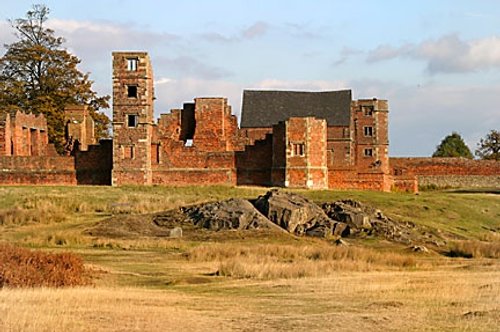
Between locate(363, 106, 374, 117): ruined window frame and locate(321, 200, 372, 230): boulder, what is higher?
locate(363, 106, 374, 117): ruined window frame

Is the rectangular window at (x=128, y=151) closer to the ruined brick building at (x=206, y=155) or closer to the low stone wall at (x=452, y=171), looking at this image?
the ruined brick building at (x=206, y=155)

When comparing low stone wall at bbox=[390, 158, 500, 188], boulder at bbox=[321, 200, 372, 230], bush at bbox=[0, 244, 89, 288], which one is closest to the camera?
bush at bbox=[0, 244, 89, 288]

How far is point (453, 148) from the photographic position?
128m

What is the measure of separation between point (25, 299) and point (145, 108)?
153 ft

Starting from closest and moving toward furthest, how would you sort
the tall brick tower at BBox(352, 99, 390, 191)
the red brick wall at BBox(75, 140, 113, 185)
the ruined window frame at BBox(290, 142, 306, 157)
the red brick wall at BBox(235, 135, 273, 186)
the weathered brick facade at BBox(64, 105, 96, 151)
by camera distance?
the ruined window frame at BBox(290, 142, 306, 157) → the red brick wall at BBox(235, 135, 273, 186) → the red brick wall at BBox(75, 140, 113, 185) → the weathered brick facade at BBox(64, 105, 96, 151) → the tall brick tower at BBox(352, 99, 390, 191)

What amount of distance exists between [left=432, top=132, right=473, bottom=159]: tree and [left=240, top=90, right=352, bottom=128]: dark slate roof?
4673 centimetres

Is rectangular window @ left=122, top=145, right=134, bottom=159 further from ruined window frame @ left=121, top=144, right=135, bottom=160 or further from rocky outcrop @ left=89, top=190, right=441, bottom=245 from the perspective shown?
rocky outcrop @ left=89, top=190, right=441, bottom=245

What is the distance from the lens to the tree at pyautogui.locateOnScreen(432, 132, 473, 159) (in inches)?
4975

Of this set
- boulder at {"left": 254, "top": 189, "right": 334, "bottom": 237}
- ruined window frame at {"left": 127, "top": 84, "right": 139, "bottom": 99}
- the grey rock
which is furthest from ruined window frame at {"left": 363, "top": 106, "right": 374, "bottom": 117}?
the grey rock

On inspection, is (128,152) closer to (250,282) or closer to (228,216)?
(228,216)

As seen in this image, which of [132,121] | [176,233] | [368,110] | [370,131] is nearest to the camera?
[176,233]

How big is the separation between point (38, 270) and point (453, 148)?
112m

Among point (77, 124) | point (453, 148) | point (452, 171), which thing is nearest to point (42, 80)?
point (77, 124)

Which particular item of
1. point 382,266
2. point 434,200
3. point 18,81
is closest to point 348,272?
point 382,266
